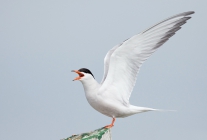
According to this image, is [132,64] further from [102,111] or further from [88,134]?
[88,134]

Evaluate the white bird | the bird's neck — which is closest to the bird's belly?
the white bird

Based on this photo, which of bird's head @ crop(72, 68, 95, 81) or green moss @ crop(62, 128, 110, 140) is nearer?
green moss @ crop(62, 128, 110, 140)

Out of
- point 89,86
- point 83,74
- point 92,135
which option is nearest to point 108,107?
point 89,86

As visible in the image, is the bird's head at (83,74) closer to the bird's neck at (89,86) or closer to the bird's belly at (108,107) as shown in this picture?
the bird's neck at (89,86)

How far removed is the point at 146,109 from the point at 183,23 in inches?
47.9

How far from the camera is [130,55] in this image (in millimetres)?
6371

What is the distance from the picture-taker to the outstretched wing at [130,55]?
632 cm

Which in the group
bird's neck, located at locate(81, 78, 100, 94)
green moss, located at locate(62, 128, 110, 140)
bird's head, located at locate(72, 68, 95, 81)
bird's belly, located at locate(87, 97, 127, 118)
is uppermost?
bird's head, located at locate(72, 68, 95, 81)

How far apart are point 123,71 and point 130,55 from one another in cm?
23

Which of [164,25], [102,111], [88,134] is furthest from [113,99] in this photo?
[164,25]

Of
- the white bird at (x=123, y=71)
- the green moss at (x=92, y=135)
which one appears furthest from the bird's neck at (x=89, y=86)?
the green moss at (x=92, y=135)

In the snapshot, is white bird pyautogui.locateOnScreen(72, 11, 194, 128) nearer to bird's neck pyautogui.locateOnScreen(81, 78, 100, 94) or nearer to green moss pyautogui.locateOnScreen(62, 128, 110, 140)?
bird's neck pyautogui.locateOnScreen(81, 78, 100, 94)

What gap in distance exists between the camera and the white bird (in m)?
6.23

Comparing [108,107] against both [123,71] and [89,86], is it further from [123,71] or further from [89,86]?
[123,71]
